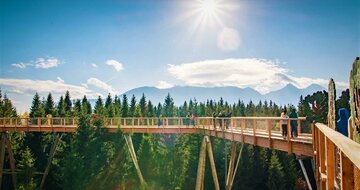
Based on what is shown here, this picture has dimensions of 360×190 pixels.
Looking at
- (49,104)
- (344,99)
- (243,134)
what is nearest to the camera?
(344,99)

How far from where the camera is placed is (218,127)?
2127cm

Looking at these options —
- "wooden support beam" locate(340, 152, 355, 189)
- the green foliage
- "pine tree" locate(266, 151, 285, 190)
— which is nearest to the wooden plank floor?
the green foliage

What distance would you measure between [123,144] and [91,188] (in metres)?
6.87

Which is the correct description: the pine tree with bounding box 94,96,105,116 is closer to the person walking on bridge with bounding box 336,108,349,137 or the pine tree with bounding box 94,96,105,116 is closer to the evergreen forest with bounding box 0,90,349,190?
the evergreen forest with bounding box 0,90,349,190

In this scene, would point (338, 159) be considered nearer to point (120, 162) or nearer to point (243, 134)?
point (243, 134)

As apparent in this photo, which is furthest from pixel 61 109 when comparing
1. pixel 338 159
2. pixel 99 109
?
pixel 338 159

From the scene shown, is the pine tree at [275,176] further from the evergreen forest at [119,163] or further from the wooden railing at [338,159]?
the wooden railing at [338,159]

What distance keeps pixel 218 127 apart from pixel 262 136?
7620 millimetres

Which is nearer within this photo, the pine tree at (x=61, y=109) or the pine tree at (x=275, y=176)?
the pine tree at (x=275, y=176)

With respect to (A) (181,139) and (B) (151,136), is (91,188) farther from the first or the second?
(A) (181,139)

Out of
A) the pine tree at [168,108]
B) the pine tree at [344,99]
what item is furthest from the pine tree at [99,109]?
the pine tree at [344,99]

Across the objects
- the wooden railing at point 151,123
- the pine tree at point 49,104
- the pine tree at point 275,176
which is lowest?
the pine tree at point 275,176

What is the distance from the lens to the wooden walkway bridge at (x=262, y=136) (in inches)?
93.1

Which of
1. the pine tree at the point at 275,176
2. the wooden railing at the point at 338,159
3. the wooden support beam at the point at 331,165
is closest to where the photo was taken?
the wooden railing at the point at 338,159
